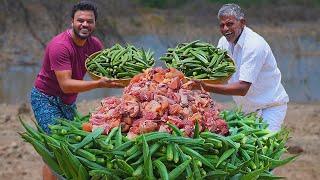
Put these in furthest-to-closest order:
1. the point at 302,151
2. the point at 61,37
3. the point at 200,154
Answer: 1. the point at 302,151
2. the point at 61,37
3. the point at 200,154

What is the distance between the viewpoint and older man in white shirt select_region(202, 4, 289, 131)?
16.2ft

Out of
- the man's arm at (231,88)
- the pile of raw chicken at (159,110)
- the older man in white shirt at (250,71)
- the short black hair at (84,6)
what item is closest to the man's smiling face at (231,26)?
the older man in white shirt at (250,71)

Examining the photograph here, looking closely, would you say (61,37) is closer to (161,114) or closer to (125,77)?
(125,77)

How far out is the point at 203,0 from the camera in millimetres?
32594

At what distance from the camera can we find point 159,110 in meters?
3.75

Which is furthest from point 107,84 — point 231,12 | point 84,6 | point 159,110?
point 231,12

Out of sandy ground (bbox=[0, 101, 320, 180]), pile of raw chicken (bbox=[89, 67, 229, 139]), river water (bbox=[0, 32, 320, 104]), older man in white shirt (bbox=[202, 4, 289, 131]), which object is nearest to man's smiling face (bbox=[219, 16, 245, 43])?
older man in white shirt (bbox=[202, 4, 289, 131])

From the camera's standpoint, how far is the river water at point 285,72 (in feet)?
55.4

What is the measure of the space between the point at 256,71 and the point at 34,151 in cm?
424

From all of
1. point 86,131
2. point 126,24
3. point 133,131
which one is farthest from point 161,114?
point 126,24

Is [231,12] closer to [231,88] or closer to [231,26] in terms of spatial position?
[231,26]

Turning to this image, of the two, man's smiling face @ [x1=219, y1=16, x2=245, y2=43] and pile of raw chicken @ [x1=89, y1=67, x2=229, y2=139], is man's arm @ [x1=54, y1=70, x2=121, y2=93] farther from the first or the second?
man's smiling face @ [x1=219, y1=16, x2=245, y2=43]

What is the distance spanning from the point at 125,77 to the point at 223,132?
1.02 metres

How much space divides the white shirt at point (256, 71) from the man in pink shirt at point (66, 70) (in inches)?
39.0
